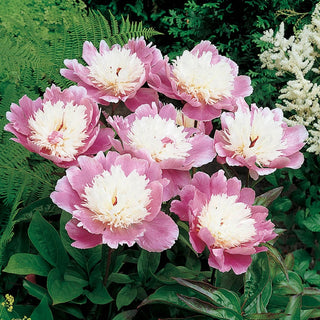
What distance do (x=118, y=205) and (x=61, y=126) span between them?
21 cm

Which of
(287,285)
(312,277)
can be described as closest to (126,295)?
(287,285)

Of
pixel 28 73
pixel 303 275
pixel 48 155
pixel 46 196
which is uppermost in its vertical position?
pixel 48 155

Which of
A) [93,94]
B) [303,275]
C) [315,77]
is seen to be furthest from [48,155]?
[315,77]

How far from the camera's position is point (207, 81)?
895 mm

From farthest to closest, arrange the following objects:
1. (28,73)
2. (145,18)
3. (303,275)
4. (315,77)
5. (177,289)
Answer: (145,18)
(315,77)
(303,275)
(28,73)
(177,289)

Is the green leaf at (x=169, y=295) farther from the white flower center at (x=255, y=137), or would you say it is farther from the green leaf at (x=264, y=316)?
the white flower center at (x=255, y=137)

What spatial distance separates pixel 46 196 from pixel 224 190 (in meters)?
0.45

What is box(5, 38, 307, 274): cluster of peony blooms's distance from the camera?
0.72 meters

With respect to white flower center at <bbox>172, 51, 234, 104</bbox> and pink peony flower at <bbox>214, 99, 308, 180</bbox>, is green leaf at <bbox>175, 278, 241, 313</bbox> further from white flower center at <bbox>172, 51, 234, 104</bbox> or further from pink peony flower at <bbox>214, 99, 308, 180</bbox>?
white flower center at <bbox>172, 51, 234, 104</bbox>

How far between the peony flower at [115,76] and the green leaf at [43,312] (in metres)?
0.38

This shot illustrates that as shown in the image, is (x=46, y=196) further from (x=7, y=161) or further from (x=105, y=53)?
(x=105, y=53)

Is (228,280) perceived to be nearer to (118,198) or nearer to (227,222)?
(227,222)

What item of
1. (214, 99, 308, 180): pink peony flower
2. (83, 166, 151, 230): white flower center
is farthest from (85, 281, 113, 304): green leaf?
(214, 99, 308, 180): pink peony flower

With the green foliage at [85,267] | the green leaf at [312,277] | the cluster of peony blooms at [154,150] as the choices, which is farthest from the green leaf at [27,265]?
the green leaf at [312,277]
